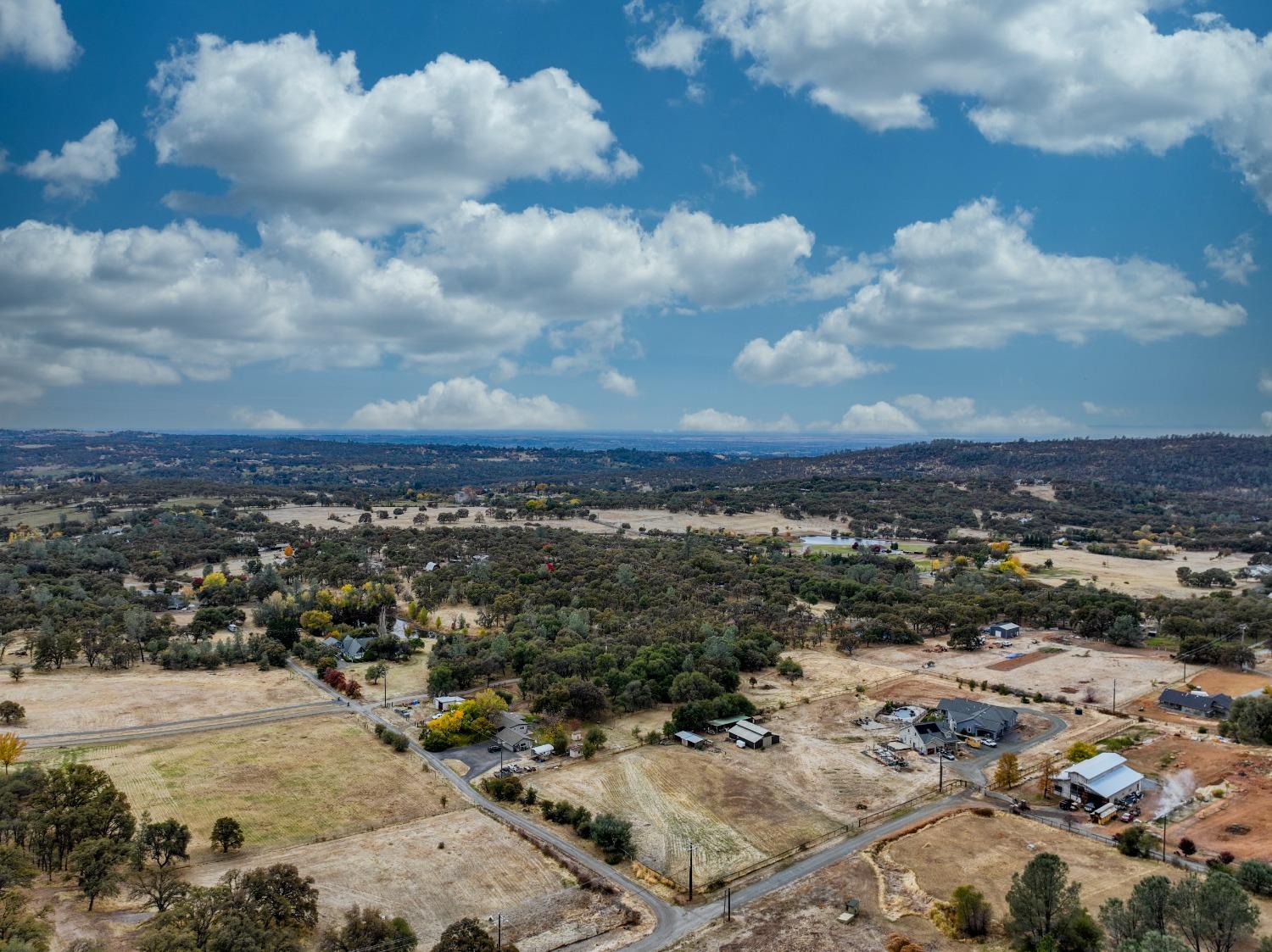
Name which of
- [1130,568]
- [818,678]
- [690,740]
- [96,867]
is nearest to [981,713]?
[818,678]

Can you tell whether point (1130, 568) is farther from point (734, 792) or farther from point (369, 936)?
point (369, 936)

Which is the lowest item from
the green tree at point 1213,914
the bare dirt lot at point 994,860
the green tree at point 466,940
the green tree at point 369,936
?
the bare dirt lot at point 994,860


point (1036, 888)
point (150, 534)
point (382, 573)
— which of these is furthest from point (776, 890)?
point (150, 534)

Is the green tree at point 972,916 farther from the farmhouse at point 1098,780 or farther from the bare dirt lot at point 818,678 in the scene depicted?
the bare dirt lot at point 818,678

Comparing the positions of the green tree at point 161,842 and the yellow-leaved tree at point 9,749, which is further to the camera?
the yellow-leaved tree at point 9,749

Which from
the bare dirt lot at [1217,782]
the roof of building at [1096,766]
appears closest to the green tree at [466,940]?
the roof of building at [1096,766]

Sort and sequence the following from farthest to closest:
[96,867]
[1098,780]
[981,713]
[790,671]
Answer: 1. [790,671]
2. [981,713]
3. [1098,780]
4. [96,867]
